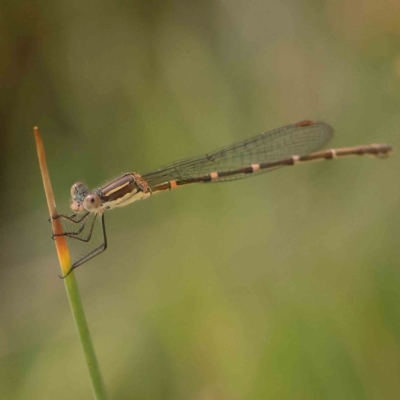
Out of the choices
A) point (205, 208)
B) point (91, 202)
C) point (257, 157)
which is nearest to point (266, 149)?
point (257, 157)

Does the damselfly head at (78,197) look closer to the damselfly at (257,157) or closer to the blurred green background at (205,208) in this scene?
the damselfly at (257,157)

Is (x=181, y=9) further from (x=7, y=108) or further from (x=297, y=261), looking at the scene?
(x=297, y=261)

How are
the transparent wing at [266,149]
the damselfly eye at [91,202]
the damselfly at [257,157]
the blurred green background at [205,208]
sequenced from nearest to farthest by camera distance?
the damselfly eye at [91,202] < the blurred green background at [205,208] < the damselfly at [257,157] < the transparent wing at [266,149]

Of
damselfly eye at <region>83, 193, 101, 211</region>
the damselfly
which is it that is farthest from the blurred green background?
damselfly eye at <region>83, 193, 101, 211</region>

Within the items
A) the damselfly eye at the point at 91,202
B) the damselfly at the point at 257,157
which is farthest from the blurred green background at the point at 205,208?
the damselfly eye at the point at 91,202

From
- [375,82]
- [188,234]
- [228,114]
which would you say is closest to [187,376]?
[188,234]
